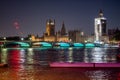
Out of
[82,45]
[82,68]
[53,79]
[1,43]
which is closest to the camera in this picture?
[53,79]

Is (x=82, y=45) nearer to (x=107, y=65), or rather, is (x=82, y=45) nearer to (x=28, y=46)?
(x=28, y=46)

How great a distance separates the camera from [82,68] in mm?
36438

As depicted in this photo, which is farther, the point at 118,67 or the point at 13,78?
the point at 118,67

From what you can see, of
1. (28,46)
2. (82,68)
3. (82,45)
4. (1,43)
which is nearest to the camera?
(82,68)

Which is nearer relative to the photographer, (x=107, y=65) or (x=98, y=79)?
(x=98, y=79)

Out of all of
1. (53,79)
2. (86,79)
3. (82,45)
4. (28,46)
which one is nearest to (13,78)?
(53,79)

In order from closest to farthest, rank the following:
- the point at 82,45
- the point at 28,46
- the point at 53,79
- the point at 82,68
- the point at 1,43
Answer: the point at 53,79 < the point at 82,68 < the point at 1,43 < the point at 28,46 < the point at 82,45

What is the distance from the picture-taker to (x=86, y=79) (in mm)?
27016

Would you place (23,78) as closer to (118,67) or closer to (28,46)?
(118,67)

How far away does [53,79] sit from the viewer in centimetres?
2625

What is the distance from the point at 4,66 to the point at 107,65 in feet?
39.2

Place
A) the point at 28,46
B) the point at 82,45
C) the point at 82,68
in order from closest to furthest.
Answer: the point at 82,68 < the point at 28,46 < the point at 82,45

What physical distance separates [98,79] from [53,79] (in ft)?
12.3

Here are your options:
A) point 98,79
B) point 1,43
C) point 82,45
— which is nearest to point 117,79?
point 98,79
